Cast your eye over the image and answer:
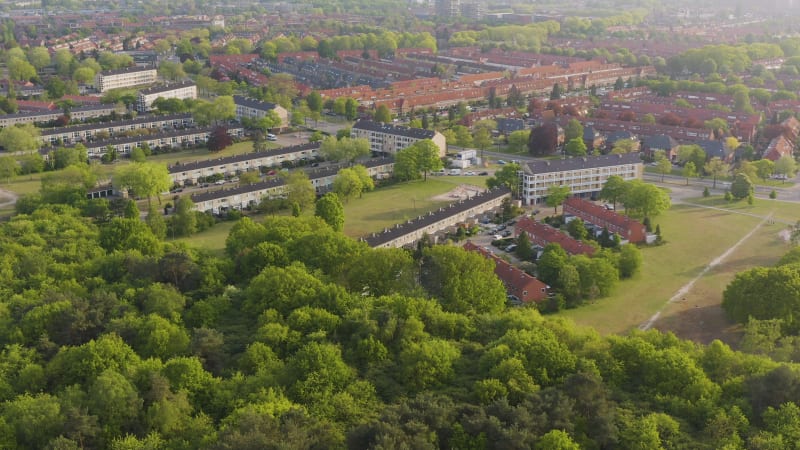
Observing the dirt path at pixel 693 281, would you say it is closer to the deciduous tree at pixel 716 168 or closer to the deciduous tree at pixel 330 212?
the deciduous tree at pixel 716 168

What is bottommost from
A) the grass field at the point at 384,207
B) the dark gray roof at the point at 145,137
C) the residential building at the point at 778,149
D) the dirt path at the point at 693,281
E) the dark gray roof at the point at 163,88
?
the dirt path at the point at 693,281

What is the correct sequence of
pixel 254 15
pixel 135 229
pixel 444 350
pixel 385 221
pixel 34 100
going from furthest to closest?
pixel 254 15 → pixel 34 100 → pixel 385 221 → pixel 135 229 → pixel 444 350

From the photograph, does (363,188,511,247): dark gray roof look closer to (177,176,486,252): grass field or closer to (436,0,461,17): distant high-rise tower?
(177,176,486,252): grass field

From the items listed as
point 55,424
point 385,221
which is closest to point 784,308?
point 385,221

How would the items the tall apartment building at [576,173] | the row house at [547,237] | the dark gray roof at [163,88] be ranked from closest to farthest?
the row house at [547,237] < the tall apartment building at [576,173] < the dark gray roof at [163,88]

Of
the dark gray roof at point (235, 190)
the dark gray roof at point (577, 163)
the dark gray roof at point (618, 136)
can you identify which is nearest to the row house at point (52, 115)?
the dark gray roof at point (235, 190)

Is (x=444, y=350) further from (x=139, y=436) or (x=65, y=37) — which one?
(x=65, y=37)

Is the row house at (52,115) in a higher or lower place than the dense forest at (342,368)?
higher
